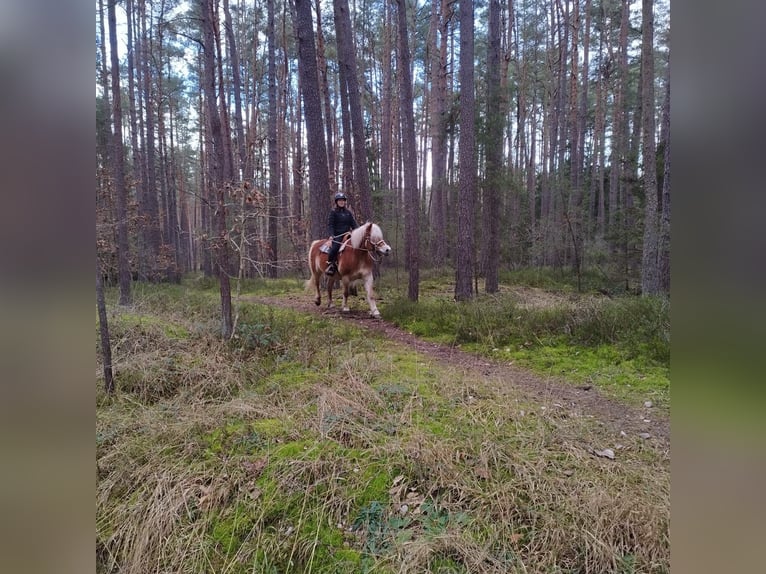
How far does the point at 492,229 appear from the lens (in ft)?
32.4

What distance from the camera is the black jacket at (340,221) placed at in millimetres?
7211

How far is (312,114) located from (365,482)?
726 centimetres

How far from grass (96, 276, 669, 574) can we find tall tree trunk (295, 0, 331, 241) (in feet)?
17.2

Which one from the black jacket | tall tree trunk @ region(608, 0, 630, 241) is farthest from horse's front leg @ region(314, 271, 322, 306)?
tall tree trunk @ region(608, 0, 630, 241)

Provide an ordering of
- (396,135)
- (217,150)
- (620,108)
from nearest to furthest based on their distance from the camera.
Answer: (217,150)
(620,108)
(396,135)

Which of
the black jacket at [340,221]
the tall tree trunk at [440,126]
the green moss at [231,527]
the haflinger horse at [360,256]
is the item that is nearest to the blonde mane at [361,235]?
the haflinger horse at [360,256]

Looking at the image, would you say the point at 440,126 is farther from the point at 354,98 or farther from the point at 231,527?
the point at 231,527

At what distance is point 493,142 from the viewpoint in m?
9.08

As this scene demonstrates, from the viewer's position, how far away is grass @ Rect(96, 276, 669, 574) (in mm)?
2066

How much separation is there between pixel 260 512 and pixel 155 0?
13.9 meters

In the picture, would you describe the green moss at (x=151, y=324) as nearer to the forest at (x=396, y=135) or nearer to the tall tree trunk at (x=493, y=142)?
the forest at (x=396, y=135)

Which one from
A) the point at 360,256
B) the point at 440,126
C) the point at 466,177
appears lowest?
the point at 360,256

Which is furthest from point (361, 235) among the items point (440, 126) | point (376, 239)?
point (440, 126)
